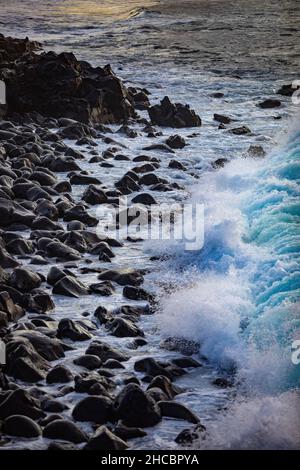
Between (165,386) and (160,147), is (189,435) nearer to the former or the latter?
(165,386)

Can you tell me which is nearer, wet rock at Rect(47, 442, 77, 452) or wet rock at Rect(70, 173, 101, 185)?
wet rock at Rect(47, 442, 77, 452)

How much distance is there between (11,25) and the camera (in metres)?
27.2

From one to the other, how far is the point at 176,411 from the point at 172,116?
30.8 ft

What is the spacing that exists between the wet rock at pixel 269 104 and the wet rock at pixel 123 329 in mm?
9837

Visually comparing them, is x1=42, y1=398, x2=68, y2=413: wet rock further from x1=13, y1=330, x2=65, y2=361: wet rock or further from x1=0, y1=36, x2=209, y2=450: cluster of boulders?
x1=13, y1=330, x2=65, y2=361: wet rock

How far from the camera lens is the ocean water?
17.4ft

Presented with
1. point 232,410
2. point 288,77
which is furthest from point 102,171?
A: point 288,77

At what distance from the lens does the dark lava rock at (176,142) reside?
12805 millimetres

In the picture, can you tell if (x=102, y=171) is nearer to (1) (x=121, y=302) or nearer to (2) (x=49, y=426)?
(1) (x=121, y=302)

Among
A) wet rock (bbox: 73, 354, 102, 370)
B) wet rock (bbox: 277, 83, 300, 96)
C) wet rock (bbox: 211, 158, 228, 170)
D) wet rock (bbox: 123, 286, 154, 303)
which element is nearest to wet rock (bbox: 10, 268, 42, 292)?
wet rock (bbox: 123, 286, 154, 303)

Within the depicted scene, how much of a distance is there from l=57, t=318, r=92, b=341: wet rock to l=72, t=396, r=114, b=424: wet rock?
3.52ft

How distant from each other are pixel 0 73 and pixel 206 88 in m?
4.94

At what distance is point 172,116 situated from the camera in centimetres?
1413

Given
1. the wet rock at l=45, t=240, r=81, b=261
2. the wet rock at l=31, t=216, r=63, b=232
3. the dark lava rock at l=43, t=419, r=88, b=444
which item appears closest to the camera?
the dark lava rock at l=43, t=419, r=88, b=444
